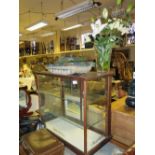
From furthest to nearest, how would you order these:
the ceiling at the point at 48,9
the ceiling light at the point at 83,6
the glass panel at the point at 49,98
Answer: the ceiling at the point at 48,9 → the ceiling light at the point at 83,6 → the glass panel at the point at 49,98

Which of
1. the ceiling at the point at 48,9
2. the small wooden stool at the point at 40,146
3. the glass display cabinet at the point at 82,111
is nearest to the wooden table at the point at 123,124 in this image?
the glass display cabinet at the point at 82,111

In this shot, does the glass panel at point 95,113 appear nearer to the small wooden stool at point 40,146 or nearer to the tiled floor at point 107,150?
the tiled floor at point 107,150

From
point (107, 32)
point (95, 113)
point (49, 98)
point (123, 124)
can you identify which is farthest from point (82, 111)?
point (107, 32)

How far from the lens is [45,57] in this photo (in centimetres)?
897

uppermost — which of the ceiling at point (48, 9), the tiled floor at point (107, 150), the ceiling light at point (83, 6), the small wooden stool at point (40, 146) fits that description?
the ceiling at point (48, 9)

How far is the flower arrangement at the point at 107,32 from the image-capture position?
1587mm

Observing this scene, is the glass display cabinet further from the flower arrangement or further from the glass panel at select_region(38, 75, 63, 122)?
the flower arrangement

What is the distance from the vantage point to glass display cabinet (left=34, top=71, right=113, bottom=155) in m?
1.49

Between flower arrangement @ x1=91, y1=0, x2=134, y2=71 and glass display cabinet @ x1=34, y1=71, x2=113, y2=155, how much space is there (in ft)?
0.56

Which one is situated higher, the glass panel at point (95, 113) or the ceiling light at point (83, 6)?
the ceiling light at point (83, 6)

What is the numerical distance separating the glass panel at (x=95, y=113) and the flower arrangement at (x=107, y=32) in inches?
8.7
